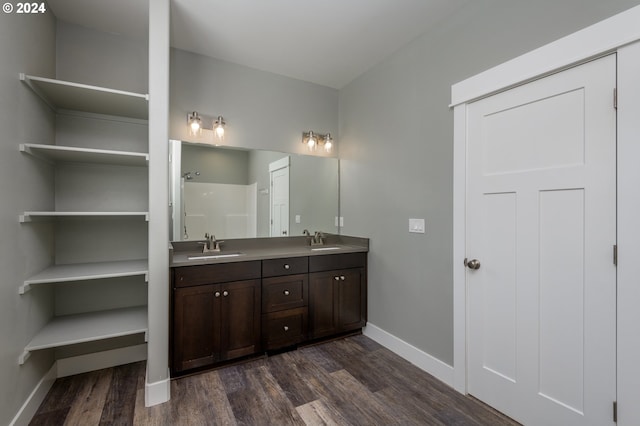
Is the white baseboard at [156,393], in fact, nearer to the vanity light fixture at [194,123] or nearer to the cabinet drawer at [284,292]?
the cabinet drawer at [284,292]

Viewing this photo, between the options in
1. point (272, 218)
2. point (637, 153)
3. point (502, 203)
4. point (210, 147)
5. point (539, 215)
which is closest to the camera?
point (637, 153)

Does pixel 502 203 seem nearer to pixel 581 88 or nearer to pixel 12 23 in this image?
pixel 581 88

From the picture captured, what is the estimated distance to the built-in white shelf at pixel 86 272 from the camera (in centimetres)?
181

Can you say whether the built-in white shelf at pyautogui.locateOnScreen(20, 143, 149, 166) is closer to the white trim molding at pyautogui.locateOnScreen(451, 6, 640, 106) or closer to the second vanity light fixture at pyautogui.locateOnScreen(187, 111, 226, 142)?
the second vanity light fixture at pyautogui.locateOnScreen(187, 111, 226, 142)

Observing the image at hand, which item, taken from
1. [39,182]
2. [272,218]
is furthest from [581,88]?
[39,182]

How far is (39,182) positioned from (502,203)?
121 inches

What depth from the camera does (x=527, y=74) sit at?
172 cm

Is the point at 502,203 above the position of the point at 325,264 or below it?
above

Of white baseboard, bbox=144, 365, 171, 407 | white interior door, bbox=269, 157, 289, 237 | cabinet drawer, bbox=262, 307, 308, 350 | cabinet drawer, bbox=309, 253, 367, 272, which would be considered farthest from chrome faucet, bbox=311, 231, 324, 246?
white baseboard, bbox=144, 365, 171, 407

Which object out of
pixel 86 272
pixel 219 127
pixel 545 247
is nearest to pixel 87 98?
pixel 219 127

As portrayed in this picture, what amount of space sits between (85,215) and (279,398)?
189 centimetres

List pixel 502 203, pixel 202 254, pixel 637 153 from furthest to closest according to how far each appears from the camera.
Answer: pixel 202 254 → pixel 502 203 → pixel 637 153

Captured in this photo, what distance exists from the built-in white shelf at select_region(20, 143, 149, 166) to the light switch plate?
6.94 ft

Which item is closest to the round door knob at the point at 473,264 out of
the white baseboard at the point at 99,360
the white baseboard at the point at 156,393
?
the white baseboard at the point at 156,393
